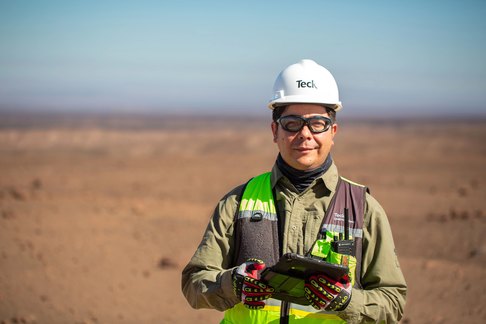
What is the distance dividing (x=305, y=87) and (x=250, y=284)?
997 millimetres

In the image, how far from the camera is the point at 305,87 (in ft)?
11.8

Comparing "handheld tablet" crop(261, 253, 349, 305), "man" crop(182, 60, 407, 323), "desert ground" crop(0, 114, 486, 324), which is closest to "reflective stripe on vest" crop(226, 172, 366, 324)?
"man" crop(182, 60, 407, 323)

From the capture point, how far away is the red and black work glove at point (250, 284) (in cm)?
321

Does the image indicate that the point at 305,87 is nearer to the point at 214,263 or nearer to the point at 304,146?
the point at 304,146

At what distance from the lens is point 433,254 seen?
1137 centimetres

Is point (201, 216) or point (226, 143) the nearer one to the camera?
point (201, 216)

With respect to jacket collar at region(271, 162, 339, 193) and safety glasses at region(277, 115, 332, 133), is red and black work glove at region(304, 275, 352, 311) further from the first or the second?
safety glasses at region(277, 115, 332, 133)

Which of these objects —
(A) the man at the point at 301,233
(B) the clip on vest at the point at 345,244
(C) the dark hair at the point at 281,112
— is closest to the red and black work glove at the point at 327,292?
(A) the man at the point at 301,233

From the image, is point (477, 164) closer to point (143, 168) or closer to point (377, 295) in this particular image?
point (143, 168)

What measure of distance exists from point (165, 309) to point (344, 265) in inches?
232

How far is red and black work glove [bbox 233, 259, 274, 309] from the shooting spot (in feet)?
10.5

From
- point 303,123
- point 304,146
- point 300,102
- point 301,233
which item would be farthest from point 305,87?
point 301,233

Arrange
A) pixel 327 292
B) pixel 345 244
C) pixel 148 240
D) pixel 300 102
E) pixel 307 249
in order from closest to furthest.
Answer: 1. pixel 327 292
2. pixel 345 244
3. pixel 307 249
4. pixel 300 102
5. pixel 148 240

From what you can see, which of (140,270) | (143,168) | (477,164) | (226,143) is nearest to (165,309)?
(140,270)
